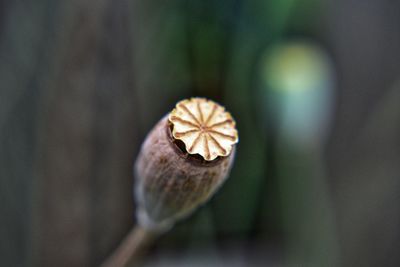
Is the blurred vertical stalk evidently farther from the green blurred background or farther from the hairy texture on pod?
the hairy texture on pod

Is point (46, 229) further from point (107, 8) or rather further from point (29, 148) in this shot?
point (107, 8)

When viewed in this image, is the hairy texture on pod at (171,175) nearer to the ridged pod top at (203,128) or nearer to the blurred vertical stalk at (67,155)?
the ridged pod top at (203,128)

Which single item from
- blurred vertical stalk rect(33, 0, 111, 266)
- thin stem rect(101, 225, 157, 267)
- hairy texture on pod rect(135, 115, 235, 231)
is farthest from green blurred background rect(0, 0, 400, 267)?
hairy texture on pod rect(135, 115, 235, 231)

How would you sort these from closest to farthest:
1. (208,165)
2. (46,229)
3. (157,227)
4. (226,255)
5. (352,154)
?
1. (208,165)
2. (157,227)
3. (46,229)
4. (226,255)
5. (352,154)

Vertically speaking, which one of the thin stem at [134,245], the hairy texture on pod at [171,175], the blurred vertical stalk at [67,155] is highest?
the blurred vertical stalk at [67,155]

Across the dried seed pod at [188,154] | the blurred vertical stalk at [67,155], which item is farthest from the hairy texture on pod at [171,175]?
the blurred vertical stalk at [67,155]

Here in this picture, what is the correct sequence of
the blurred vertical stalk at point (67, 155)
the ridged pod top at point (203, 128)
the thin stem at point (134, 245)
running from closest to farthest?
the ridged pod top at point (203, 128) → the thin stem at point (134, 245) → the blurred vertical stalk at point (67, 155)

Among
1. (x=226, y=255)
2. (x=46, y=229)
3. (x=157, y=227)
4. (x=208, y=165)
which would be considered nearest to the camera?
(x=208, y=165)

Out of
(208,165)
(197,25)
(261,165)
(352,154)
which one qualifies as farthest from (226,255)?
(208,165)
